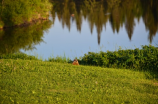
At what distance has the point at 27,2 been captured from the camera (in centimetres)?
3212

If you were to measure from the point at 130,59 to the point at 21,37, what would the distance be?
57.1 feet

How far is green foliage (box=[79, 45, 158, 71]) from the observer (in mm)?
10812

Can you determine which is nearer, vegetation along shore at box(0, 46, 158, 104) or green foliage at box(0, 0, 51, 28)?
vegetation along shore at box(0, 46, 158, 104)

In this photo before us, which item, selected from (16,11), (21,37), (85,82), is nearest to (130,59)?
(85,82)

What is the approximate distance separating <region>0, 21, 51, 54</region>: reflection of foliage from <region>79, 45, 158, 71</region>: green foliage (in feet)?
34.1

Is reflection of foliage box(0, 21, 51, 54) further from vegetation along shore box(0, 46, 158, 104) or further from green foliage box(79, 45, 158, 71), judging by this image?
vegetation along shore box(0, 46, 158, 104)

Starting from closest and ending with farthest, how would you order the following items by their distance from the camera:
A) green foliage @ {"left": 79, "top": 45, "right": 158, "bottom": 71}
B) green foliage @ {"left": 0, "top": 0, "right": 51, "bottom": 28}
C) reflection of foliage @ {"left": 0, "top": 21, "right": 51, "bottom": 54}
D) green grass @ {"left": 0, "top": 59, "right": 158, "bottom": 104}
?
green grass @ {"left": 0, "top": 59, "right": 158, "bottom": 104}
green foliage @ {"left": 79, "top": 45, "right": 158, "bottom": 71}
reflection of foliage @ {"left": 0, "top": 21, "right": 51, "bottom": 54}
green foliage @ {"left": 0, "top": 0, "right": 51, "bottom": 28}

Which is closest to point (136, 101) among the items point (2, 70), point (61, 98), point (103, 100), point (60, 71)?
point (103, 100)

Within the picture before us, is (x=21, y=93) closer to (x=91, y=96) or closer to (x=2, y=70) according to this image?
(x=91, y=96)

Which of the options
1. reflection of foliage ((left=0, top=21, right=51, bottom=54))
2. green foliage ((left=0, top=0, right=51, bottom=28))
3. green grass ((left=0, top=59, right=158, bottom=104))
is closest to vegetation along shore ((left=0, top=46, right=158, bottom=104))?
green grass ((left=0, top=59, right=158, bottom=104))

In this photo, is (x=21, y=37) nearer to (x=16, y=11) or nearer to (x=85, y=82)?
(x=16, y=11)

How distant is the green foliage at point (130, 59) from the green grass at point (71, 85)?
0.82 m

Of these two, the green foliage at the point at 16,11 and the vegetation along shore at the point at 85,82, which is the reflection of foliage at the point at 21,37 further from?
the vegetation along shore at the point at 85,82

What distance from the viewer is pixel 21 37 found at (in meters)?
26.3
